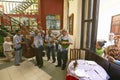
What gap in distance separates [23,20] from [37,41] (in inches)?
170

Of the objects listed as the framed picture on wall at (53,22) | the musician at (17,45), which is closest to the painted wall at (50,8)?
the framed picture on wall at (53,22)

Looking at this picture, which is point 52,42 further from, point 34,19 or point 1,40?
point 34,19

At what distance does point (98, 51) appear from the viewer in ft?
9.90

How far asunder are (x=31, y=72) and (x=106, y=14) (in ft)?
10.1

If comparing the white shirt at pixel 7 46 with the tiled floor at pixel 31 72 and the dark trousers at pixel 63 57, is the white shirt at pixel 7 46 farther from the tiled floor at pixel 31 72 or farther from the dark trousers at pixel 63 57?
the dark trousers at pixel 63 57

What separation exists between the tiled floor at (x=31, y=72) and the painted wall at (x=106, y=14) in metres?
1.76

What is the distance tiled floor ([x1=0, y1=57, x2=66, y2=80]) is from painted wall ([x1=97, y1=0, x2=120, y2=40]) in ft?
5.79

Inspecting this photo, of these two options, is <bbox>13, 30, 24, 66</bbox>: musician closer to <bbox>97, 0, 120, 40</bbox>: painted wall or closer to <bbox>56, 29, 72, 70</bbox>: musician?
<bbox>56, 29, 72, 70</bbox>: musician

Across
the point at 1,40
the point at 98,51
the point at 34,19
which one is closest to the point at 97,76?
the point at 98,51

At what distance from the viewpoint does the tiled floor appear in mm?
3486

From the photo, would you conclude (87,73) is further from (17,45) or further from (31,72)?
(17,45)

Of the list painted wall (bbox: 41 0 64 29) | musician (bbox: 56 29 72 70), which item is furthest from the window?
painted wall (bbox: 41 0 64 29)

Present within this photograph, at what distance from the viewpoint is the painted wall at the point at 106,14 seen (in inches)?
150

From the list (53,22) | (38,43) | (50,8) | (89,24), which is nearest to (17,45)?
(38,43)
